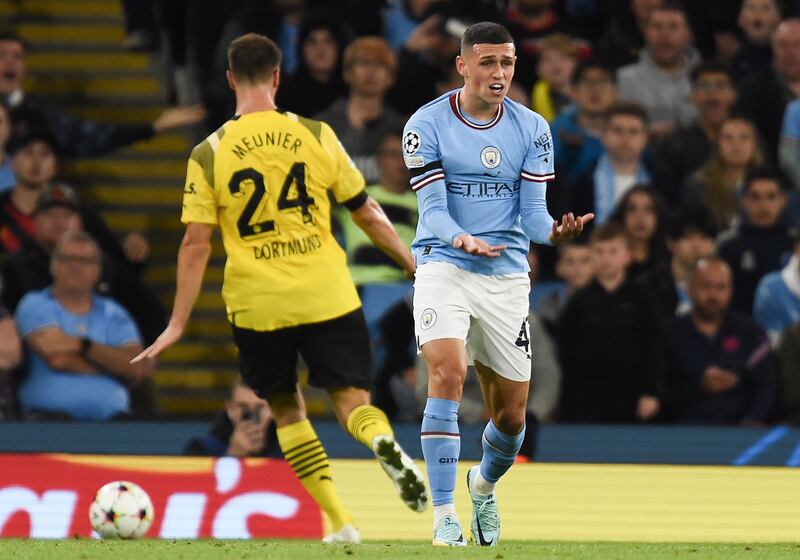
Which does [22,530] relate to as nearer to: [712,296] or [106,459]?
[106,459]

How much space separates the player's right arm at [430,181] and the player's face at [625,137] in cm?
496

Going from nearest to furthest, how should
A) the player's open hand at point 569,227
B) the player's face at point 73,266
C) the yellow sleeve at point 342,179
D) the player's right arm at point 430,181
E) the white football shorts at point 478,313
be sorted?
the player's open hand at point 569,227, the player's right arm at point 430,181, the white football shorts at point 478,313, the yellow sleeve at point 342,179, the player's face at point 73,266

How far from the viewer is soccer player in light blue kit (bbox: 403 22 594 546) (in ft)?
26.0

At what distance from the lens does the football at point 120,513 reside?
895cm

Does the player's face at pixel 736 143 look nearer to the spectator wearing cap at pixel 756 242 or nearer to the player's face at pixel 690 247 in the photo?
the spectator wearing cap at pixel 756 242

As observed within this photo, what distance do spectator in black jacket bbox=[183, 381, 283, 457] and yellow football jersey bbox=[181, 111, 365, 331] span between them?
2.80 m

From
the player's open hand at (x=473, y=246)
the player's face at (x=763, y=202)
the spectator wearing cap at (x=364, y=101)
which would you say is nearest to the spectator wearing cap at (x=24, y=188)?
the spectator wearing cap at (x=364, y=101)

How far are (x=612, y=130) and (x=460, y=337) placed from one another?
5370 mm

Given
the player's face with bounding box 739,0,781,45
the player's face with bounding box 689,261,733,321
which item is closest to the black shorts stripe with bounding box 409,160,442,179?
the player's face with bounding box 689,261,733,321

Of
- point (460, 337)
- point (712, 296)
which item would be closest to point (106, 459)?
point (460, 337)

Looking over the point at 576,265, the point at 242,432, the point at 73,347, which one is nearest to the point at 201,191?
the point at 242,432

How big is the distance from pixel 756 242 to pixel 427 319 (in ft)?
17.4

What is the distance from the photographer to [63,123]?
13.8 meters

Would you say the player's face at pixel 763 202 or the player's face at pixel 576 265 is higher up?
the player's face at pixel 763 202
